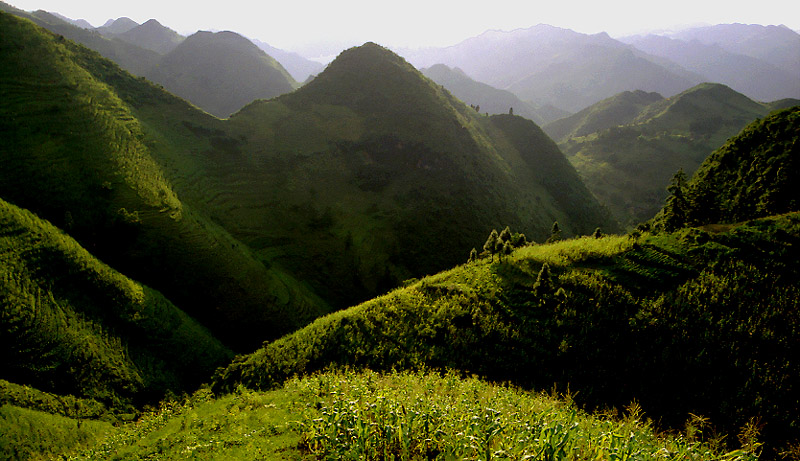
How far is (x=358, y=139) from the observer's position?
8019 centimetres

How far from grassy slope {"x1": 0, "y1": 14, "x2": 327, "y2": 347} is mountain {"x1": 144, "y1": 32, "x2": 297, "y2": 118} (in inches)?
5514

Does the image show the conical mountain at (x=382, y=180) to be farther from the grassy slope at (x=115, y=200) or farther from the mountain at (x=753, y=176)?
the mountain at (x=753, y=176)

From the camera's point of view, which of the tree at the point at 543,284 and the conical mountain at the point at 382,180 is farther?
the conical mountain at the point at 382,180

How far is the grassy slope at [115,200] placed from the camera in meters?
33.5

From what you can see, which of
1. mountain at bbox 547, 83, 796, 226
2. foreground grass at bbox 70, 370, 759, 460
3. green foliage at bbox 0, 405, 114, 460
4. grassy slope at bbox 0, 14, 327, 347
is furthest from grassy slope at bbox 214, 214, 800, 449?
mountain at bbox 547, 83, 796, 226

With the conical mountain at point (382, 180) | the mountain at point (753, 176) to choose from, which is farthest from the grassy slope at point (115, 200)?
the mountain at point (753, 176)

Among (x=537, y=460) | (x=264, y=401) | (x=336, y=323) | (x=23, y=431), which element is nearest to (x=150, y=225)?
(x=23, y=431)

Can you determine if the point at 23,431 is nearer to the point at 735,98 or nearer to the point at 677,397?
the point at 677,397

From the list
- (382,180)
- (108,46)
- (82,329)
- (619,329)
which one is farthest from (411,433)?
(108,46)

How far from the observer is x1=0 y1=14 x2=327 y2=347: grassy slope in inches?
1320

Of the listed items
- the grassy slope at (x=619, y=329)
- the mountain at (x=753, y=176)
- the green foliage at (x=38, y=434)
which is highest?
the mountain at (x=753, y=176)

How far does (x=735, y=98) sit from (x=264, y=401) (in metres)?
250

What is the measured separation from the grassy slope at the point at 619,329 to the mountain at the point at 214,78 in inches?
7301

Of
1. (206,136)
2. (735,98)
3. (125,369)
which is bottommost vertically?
(125,369)
